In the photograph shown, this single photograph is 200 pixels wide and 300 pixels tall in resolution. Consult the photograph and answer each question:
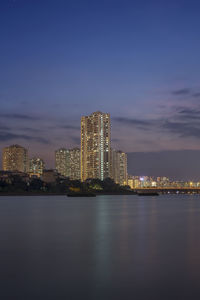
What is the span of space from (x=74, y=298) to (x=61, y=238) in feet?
43.4

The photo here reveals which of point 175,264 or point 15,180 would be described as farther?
point 15,180

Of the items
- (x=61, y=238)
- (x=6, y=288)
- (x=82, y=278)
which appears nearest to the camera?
(x=6, y=288)

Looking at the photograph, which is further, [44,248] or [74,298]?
[44,248]

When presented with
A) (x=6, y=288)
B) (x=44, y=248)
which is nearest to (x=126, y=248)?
(x=44, y=248)

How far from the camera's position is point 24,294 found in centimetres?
1052

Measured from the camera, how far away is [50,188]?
186 meters

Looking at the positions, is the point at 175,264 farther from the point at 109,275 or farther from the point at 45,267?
the point at 45,267

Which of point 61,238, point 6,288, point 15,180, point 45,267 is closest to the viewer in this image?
point 6,288

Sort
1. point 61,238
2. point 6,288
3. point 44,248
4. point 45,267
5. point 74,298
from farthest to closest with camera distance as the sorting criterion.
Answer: point 61,238
point 44,248
point 45,267
point 6,288
point 74,298

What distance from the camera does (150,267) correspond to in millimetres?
14289

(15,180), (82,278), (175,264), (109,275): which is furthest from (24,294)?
(15,180)

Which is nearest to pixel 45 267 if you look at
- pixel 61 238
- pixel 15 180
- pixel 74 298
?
pixel 74 298

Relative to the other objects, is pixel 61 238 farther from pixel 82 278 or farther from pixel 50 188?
pixel 50 188

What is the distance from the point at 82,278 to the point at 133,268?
2.40m
